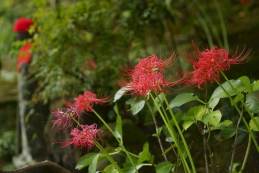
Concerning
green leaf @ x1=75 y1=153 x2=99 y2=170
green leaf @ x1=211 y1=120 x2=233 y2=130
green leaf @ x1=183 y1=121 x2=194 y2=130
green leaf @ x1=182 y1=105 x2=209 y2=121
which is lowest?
green leaf @ x1=75 y1=153 x2=99 y2=170

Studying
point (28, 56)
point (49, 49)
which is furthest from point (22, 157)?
point (49, 49)

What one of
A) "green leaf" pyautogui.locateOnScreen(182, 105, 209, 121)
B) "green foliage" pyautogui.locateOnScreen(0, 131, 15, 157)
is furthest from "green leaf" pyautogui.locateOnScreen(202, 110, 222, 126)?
"green foliage" pyautogui.locateOnScreen(0, 131, 15, 157)

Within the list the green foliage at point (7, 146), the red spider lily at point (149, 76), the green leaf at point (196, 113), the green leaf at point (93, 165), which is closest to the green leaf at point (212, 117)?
the green leaf at point (196, 113)

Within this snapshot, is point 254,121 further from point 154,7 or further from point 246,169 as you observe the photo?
point 154,7

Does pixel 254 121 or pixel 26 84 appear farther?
pixel 26 84

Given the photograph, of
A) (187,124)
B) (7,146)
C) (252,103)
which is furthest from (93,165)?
(7,146)

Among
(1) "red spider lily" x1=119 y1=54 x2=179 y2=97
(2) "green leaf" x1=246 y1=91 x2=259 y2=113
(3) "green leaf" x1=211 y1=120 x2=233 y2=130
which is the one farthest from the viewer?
(3) "green leaf" x1=211 y1=120 x2=233 y2=130

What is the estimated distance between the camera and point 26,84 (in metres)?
4.60

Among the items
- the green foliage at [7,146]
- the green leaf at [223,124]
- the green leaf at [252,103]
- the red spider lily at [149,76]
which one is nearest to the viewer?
the red spider lily at [149,76]

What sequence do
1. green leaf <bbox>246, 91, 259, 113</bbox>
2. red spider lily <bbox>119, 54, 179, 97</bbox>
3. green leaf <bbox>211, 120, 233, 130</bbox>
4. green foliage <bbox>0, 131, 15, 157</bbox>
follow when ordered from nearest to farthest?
1. red spider lily <bbox>119, 54, 179, 97</bbox>
2. green leaf <bbox>246, 91, 259, 113</bbox>
3. green leaf <bbox>211, 120, 233, 130</bbox>
4. green foliage <bbox>0, 131, 15, 157</bbox>

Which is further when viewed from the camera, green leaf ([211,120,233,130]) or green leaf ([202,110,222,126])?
green leaf ([211,120,233,130])

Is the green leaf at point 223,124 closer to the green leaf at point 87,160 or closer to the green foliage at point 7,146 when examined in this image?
the green leaf at point 87,160

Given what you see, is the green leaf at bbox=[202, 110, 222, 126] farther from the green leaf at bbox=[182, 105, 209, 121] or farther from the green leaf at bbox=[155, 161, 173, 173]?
the green leaf at bbox=[155, 161, 173, 173]

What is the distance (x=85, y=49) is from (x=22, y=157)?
4.91ft
